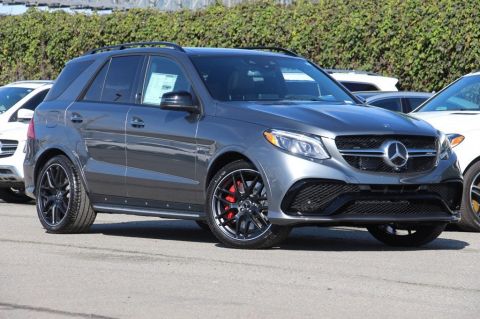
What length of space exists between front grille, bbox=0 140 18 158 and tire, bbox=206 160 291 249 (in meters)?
7.50

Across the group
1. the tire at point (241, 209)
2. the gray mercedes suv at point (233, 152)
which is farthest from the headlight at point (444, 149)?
the tire at point (241, 209)

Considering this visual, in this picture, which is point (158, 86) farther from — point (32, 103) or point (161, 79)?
point (32, 103)

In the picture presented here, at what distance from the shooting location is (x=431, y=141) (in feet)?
36.4

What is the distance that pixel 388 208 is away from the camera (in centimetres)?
1067

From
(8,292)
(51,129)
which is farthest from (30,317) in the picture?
(51,129)

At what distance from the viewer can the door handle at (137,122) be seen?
11.8 meters

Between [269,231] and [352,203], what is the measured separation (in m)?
0.74

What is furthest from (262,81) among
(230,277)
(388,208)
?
(230,277)

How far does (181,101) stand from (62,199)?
2.11 meters

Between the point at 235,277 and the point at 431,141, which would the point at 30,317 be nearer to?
the point at 235,277

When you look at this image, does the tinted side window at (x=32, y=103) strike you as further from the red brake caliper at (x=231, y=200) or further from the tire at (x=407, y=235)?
the red brake caliper at (x=231, y=200)

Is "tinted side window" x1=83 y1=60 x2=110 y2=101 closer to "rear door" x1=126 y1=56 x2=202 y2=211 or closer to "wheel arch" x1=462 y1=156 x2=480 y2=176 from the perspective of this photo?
"rear door" x1=126 y1=56 x2=202 y2=211

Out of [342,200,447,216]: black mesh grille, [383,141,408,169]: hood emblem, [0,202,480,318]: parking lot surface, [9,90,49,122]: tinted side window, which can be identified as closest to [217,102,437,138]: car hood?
[383,141,408,169]: hood emblem

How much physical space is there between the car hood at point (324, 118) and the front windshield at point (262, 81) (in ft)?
1.07
